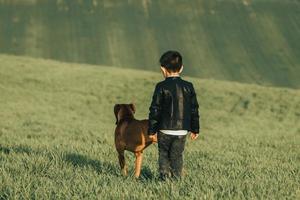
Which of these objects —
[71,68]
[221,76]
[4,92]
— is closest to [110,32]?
[221,76]

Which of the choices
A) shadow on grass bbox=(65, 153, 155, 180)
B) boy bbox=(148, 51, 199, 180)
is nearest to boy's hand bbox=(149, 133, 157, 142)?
boy bbox=(148, 51, 199, 180)

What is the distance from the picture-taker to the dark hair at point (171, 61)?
6254 mm

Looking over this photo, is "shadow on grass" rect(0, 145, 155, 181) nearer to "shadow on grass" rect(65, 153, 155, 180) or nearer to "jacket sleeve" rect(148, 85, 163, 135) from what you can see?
"shadow on grass" rect(65, 153, 155, 180)

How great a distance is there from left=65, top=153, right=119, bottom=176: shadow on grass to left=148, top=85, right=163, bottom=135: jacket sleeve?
1.05m

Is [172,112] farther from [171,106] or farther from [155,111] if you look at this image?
[155,111]

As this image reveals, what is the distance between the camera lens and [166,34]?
6812 centimetres

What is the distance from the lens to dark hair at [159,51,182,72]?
6254 mm

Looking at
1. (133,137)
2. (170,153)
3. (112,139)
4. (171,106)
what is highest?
(171,106)

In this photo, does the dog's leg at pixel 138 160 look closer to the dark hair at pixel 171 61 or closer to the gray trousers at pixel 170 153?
the gray trousers at pixel 170 153

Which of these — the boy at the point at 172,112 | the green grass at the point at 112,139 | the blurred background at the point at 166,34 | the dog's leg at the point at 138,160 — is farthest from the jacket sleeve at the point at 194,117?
the blurred background at the point at 166,34

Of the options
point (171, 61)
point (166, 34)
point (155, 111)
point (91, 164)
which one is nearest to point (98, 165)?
point (91, 164)

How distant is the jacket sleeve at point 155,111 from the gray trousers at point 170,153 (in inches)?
6.7

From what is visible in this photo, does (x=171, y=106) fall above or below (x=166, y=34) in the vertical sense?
below

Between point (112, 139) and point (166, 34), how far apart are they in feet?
184
